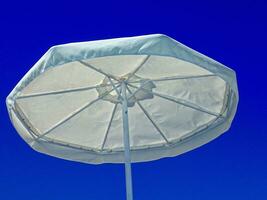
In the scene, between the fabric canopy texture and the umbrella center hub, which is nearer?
the fabric canopy texture

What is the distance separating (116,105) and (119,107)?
91 millimetres

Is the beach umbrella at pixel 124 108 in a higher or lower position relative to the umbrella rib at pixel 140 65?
lower

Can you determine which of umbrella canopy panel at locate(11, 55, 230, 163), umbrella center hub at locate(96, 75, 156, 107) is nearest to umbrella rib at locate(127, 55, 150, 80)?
umbrella canopy panel at locate(11, 55, 230, 163)

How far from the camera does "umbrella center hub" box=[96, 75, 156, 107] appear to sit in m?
11.6

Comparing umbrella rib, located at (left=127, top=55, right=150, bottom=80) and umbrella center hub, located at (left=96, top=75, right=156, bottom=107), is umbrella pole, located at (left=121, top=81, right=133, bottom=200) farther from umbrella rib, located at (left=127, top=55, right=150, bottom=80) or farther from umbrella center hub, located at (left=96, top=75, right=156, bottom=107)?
umbrella rib, located at (left=127, top=55, right=150, bottom=80)

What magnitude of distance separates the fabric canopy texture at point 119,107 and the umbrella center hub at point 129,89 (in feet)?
0.06

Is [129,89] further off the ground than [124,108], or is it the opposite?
[129,89]

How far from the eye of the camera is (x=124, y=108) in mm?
11328

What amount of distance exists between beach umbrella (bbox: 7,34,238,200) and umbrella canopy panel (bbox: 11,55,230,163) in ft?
0.05

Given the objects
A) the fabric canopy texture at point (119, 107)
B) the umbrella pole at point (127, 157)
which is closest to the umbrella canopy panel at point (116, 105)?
the fabric canopy texture at point (119, 107)

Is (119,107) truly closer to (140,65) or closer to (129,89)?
(129,89)

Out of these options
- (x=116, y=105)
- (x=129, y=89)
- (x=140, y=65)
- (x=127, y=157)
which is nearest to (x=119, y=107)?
(x=116, y=105)

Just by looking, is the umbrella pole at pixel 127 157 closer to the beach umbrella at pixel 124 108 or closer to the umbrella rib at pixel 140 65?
the beach umbrella at pixel 124 108

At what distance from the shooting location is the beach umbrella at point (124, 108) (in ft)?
36.0
